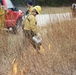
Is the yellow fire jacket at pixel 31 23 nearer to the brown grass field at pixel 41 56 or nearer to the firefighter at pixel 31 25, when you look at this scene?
the firefighter at pixel 31 25

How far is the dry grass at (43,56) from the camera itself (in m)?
8.30

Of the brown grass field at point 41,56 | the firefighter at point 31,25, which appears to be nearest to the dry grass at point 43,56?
the brown grass field at point 41,56

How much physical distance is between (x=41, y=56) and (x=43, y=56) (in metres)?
0.04

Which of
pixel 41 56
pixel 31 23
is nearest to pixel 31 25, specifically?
pixel 31 23

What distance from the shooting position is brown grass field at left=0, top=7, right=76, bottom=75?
8.30 m

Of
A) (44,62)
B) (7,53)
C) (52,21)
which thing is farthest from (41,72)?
(52,21)

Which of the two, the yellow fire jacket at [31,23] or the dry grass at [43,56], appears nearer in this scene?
the dry grass at [43,56]

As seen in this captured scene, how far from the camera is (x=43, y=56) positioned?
344 inches

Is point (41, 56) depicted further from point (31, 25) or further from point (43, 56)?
point (31, 25)

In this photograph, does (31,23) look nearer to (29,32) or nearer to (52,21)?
(29,32)

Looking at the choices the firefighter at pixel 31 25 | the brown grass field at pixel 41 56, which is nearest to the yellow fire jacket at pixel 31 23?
the firefighter at pixel 31 25

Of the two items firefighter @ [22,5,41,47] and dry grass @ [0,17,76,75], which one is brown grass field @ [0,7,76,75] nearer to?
dry grass @ [0,17,76,75]

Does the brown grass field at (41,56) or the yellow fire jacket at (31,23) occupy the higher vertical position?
the yellow fire jacket at (31,23)

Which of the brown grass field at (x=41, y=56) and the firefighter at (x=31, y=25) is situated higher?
the firefighter at (x=31, y=25)
